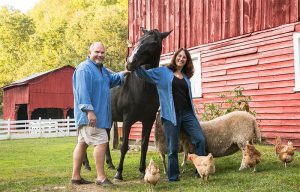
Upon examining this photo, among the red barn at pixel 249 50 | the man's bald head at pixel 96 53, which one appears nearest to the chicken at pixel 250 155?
the man's bald head at pixel 96 53

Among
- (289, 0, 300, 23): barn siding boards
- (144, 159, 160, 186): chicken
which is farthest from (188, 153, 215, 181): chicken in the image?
(289, 0, 300, 23): barn siding boards

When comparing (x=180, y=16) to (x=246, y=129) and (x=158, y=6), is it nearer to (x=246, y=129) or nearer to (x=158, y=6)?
(x=158, y=6)

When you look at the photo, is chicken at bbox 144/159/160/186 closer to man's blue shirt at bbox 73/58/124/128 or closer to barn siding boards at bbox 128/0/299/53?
man's blue shirt at bbox 73/58/124/128

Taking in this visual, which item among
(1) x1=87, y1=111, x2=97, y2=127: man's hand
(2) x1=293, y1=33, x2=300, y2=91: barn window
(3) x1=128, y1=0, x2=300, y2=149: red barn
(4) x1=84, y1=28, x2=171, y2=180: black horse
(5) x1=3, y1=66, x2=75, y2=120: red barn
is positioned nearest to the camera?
(1) x1=87, y1=111, x2=97, y2=127: man's hand

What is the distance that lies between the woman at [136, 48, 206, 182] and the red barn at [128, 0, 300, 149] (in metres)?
5.25

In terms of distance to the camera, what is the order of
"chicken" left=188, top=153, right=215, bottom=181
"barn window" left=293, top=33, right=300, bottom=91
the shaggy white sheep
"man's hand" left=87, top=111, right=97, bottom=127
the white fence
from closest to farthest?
"man's hand" left=87, top=111, right=97, bottom=127 < "chicken" left=188, top=153, right=215, bottom=181 < the shaggy white sheep < "barn window" left=293, top=33, right=300, bottom=91 < the white fence

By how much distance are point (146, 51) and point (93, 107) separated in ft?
3.87

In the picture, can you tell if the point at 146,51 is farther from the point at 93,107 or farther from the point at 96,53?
the point at 93,107

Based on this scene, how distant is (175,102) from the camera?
21.8ft

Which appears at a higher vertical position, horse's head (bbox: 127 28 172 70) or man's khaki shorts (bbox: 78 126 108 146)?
horse's head (bbox: 127 28 172 70)

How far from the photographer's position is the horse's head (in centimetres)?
643

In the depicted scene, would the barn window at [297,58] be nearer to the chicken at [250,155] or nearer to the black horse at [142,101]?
the chicken at [250,155]

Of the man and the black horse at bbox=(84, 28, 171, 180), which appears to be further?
the black horse at bbox=(84, 28, 171, 180)

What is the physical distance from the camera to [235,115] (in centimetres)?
764
